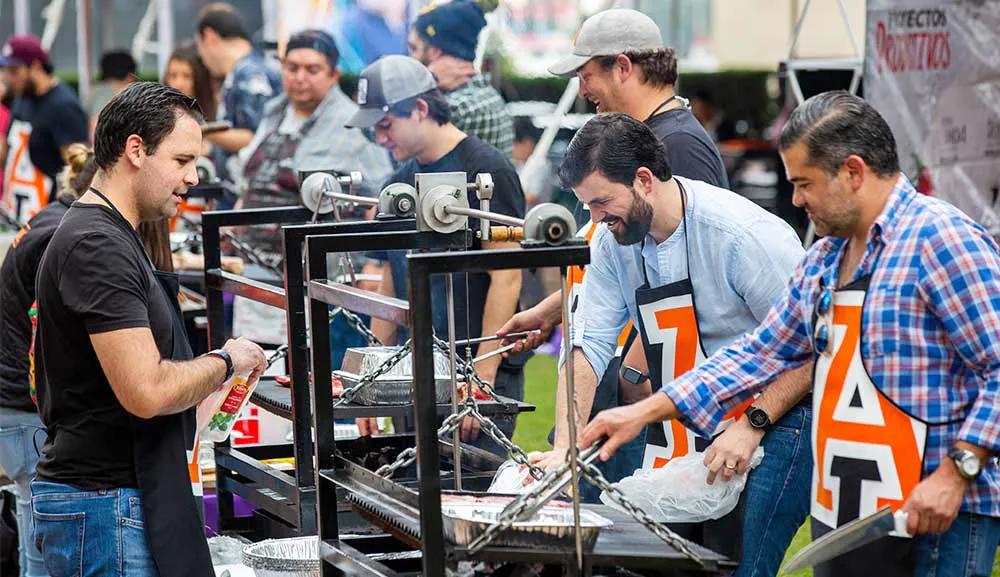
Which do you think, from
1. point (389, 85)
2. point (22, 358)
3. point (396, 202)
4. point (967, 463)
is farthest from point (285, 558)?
point (389, 85)

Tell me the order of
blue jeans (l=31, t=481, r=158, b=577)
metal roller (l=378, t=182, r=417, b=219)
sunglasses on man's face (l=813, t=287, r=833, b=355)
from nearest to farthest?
sunglasses on man's face (l=813, t=287, r=833, b=355), blue jeans (l=31, t=481, r=158, b=577), metal roller (l=378, t=182, r=417, b=219)

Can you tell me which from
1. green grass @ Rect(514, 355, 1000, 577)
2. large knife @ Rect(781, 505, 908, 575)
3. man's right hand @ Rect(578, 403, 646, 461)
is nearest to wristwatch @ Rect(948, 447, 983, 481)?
large knife @ Rect(781, 505, 908, 575)

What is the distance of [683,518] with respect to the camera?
3.23 meters

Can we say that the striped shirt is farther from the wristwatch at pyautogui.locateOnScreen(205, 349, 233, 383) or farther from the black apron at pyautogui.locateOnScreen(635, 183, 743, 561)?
the wristwatch at pyautogui.locateOnScreen(205, 349, 233, 383)

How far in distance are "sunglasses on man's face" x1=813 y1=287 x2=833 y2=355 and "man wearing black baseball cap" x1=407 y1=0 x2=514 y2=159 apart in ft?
10.5

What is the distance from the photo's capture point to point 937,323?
2529 millimetres

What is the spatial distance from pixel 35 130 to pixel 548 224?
7392 millimetres

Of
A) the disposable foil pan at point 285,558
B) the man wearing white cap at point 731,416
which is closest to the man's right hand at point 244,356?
the disposable foil pan at point 285,558

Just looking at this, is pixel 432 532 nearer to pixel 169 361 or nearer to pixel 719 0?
pixel 169 361

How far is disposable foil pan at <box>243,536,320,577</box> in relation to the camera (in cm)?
335

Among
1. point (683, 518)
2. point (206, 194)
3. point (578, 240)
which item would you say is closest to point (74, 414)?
point (578, 240)

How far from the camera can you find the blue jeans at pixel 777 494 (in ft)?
10.7

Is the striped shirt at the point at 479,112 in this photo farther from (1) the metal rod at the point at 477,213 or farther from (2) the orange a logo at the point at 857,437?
(2) the orange a logo at the point at 857,437

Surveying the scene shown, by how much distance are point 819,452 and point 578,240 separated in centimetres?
68
